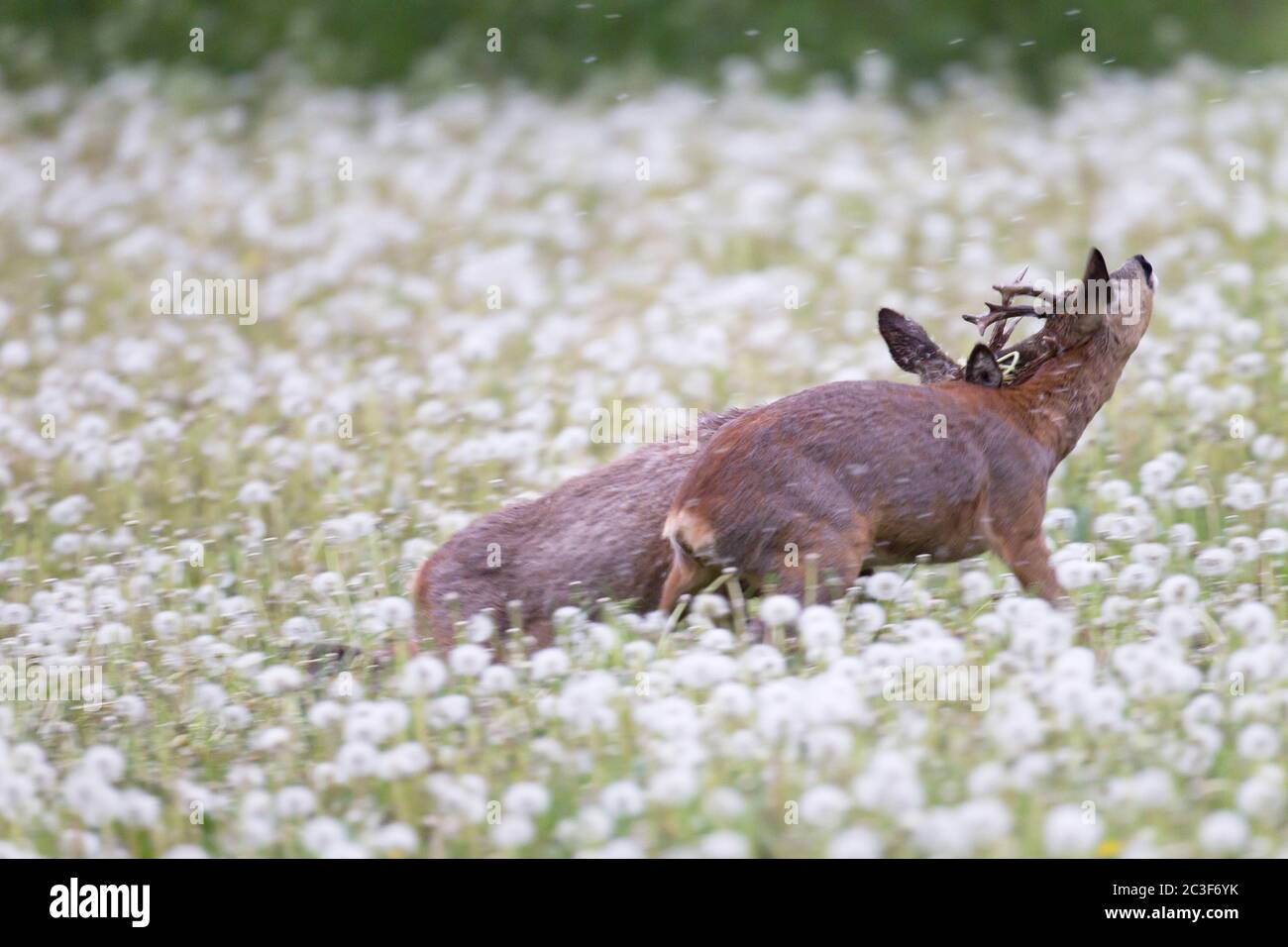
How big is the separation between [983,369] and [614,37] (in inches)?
377

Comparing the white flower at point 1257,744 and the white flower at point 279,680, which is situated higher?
the white flower at point 279,680

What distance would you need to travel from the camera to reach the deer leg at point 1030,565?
17.0ft

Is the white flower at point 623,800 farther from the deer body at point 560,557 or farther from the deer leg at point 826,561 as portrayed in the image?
the deer body at point 560,557

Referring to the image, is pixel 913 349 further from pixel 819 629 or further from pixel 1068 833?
pixel 1068 833

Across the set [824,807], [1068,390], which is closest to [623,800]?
[824,807]

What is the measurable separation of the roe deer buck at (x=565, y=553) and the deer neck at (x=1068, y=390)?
0.14 meters

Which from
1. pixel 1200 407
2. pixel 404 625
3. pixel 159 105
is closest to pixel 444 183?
pixel 159 105

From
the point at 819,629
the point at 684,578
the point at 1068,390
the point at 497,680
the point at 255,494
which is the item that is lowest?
the point at 497,680

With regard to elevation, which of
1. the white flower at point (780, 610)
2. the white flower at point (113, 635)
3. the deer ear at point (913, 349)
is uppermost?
the deer ear at point (913, 349)

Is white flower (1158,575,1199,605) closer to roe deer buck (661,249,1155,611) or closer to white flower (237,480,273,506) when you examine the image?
roe deer buck (661,249,1155,611)

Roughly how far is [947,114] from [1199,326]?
4.78m

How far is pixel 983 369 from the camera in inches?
215

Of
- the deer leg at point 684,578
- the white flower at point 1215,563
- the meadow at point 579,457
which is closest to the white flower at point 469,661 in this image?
the meadow at point 579,457

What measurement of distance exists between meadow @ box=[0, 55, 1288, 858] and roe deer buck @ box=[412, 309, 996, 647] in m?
0.12
